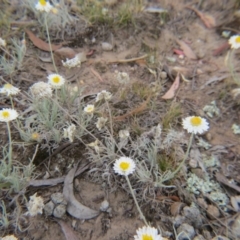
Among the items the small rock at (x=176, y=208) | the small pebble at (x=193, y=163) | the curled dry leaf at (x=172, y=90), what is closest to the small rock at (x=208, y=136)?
the small pebble at (x=193, y=163)

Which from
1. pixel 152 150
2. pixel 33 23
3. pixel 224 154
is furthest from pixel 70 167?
pixel 33 23

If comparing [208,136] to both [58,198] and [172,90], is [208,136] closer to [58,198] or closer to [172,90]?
[172,90]

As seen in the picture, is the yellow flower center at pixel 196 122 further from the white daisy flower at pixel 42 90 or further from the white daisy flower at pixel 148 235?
the white daisy flower at pixel 42 90

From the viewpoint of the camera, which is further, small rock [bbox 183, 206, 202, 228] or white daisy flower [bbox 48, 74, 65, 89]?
white daisy flower [bbox 48, 74, 65, 89]

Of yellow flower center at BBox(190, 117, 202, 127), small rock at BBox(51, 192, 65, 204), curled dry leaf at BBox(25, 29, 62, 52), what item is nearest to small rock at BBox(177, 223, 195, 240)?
yellow flower center at BBox(190, 117, 202, 127)

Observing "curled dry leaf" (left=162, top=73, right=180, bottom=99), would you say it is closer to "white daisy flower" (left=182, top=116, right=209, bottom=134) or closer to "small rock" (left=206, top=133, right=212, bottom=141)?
"small rock" (left=206, top=133, right=212, bottom=141)

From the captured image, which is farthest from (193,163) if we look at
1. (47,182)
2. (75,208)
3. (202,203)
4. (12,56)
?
(12,56)

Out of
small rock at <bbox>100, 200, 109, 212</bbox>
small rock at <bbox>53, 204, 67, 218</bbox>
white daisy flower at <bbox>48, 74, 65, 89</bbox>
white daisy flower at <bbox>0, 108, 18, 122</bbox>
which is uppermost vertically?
white daisy flower at <bbox>48, 74, 65, 89</bbox>
